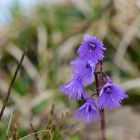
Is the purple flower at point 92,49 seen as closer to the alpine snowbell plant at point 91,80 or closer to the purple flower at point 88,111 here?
the alpine snowbell plant at point 91,80

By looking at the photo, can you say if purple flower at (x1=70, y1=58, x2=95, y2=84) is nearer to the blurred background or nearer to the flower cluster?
the flower cluster

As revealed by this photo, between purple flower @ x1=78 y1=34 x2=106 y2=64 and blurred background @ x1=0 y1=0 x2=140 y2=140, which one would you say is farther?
blurred background @ x1=0 y1=0 x2=140 y2=140

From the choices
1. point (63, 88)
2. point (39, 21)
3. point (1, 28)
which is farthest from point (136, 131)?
point (1, 28)

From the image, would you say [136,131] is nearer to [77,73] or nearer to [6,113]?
[6,113]

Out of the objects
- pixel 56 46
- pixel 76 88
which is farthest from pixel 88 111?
pixel 56 46

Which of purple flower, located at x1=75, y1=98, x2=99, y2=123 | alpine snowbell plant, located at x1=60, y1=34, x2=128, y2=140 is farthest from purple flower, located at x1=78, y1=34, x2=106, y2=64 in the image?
purple flower, located at x1=75, y1=98, x2=99, y2=123

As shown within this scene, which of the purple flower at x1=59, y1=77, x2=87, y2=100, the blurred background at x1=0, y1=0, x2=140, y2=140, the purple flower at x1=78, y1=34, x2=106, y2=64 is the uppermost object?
the blurred background at x1=0, y1=0, x2=140, y2=140

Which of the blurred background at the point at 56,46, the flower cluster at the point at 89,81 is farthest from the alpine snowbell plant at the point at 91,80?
the blurred background at the point at 56,46

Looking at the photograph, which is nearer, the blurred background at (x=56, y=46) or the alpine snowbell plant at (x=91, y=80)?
the alpine snowbell plant at (x=91, y=80)

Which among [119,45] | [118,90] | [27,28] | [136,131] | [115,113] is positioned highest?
[27,28]
